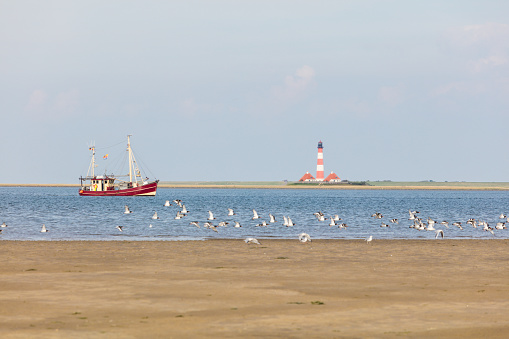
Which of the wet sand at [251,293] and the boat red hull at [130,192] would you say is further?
the boat red hull at [130,192]

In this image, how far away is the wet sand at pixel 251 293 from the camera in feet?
53.3

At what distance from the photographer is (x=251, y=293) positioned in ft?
70.1

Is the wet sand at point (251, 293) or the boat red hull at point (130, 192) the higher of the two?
the boat red hull at point (130, 192)

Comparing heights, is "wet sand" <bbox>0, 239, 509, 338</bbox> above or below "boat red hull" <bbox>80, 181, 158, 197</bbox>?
below

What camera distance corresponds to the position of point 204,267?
28.6 m

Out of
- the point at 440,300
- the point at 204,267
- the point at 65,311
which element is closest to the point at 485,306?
the point at 440,300

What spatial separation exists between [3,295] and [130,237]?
28556 mm

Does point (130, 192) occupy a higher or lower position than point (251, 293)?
higher

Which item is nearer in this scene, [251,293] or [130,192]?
[251,293]

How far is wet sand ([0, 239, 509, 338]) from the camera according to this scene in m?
16.2

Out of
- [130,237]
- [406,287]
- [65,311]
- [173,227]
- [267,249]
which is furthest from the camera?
[173,227]

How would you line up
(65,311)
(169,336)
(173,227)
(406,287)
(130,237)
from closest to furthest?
(169,336)
(65,311)
(406,287)
(130,237)
(173,227)

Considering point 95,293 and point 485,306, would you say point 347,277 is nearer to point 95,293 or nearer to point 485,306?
point 485,306

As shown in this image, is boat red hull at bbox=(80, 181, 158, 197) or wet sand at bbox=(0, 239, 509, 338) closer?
wet sand at bbox=(0, 239, 509, 338)
